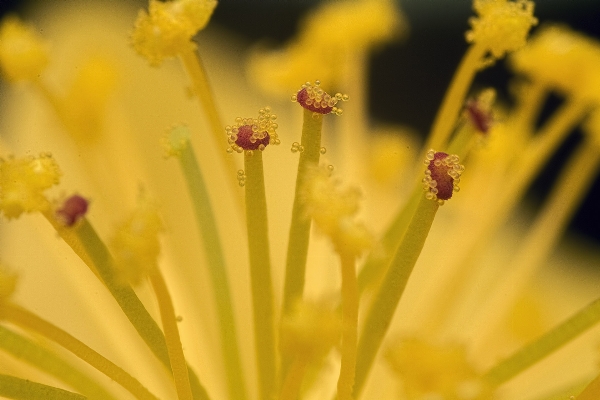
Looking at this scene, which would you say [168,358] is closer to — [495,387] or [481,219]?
[495,387]

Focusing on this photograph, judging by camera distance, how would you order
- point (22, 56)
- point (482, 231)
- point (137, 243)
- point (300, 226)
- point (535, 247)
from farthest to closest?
point (535, 247)
point (482, 231)
point (22, 56)
point (300, 226)
point (137, 243)

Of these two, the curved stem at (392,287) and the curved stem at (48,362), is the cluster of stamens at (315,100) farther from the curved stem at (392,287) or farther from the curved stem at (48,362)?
the curved stem at (48,362)

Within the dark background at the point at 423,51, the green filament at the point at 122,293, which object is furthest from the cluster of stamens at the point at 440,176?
the dark background at the point at 423,51

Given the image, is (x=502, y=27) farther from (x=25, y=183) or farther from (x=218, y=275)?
(x=25, y=183)

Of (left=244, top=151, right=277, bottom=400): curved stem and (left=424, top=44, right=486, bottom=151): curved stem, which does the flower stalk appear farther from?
(left=424, top=44, right=486, bottom=151): curved stem

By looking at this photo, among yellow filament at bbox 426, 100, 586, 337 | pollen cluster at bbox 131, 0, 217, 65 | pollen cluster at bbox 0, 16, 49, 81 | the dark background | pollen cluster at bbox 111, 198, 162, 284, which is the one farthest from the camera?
the dark background

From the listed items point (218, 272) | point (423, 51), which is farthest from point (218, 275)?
point (423, 51)

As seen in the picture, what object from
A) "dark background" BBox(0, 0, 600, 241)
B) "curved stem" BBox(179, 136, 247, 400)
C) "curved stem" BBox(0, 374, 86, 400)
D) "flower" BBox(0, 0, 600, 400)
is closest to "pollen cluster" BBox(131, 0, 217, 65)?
"flower" BBox(0, 0, 600, 400)
